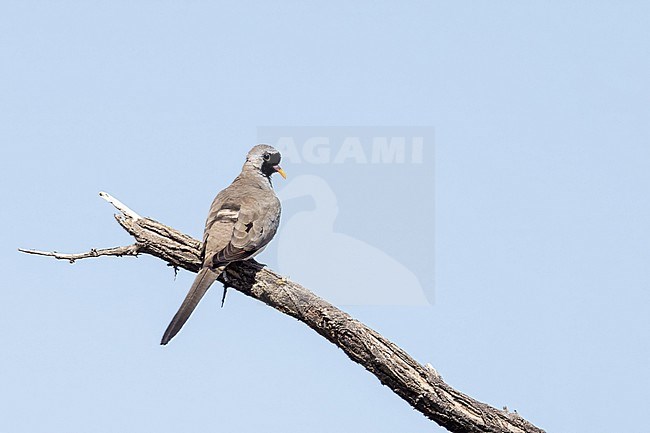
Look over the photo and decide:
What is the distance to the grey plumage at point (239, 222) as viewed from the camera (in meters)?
7.22

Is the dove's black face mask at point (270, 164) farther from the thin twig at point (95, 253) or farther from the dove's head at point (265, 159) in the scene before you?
the thin twig at point (95, 253)

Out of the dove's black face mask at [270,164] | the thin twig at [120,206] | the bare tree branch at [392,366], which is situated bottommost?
the bare tree branch at [392,366]

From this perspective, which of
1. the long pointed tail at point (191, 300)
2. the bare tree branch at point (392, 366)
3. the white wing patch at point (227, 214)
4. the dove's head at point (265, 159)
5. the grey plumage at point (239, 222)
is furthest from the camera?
the dove's head at point (265, 159)

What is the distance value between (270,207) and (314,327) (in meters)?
1.63

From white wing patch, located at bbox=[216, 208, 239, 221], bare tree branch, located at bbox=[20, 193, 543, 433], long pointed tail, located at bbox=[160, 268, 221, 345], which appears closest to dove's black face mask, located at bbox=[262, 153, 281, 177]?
white wing patch, located at bbox=[216, 208, 239, 221]

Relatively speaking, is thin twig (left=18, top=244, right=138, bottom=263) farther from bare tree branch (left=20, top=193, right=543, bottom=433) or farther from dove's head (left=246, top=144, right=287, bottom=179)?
dove's head (left=246, top=144, right=287, bottom=179)

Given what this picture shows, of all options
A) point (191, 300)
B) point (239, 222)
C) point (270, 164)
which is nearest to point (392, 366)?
point (191, 300)

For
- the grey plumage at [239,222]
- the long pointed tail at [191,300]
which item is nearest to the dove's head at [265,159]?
the grey plumage at [239,222]

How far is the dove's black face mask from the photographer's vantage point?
9.02 metres

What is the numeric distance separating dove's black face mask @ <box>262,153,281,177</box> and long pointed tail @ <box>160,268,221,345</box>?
1.92 metres

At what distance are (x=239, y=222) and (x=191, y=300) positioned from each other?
37.9 inches

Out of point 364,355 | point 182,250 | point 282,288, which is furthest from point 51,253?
point 364,355

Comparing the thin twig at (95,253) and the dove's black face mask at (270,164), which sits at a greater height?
the dove's black face mask at (270,164)

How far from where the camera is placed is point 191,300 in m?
7.09
